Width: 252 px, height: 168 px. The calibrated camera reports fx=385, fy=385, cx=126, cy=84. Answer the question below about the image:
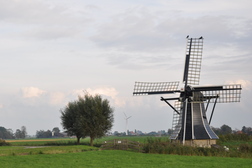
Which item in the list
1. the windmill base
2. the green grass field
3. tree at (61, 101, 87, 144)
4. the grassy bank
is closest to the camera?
the grassy bank

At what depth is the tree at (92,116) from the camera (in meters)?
59.9

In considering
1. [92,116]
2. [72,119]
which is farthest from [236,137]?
[72,119]

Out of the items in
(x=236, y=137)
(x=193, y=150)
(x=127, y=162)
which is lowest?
(x=127, y=162)

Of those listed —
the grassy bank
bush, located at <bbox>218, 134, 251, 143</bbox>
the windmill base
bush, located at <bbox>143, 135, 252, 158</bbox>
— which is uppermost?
bush, located at <bbox>218, 134, 251, 143</bbox>

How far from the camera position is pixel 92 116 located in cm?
6016

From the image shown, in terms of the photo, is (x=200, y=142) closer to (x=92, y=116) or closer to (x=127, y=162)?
(x=127, y=162)

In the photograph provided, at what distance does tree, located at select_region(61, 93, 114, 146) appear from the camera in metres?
59.9

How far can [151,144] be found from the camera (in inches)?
1554

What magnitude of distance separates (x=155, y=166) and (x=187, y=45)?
2591cm

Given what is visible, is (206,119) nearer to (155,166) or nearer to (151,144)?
(151,144)

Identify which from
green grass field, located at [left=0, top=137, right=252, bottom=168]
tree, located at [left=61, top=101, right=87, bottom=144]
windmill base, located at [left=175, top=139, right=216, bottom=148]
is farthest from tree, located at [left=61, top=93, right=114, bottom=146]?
green grass field, located at [left=0, top=137, right=252, bottom=168]

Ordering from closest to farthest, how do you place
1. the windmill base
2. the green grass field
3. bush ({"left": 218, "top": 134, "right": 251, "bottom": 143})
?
the green grass field
the windmill base
bush ({"left": 218, "top": 134, "right": 251, "bottom": 143})

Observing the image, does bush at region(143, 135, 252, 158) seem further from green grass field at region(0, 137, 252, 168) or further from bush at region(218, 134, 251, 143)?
bush at region(218, 134, 251, 143)

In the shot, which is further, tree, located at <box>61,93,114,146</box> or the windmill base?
tree, located at <box>61,93,114,146</box>
